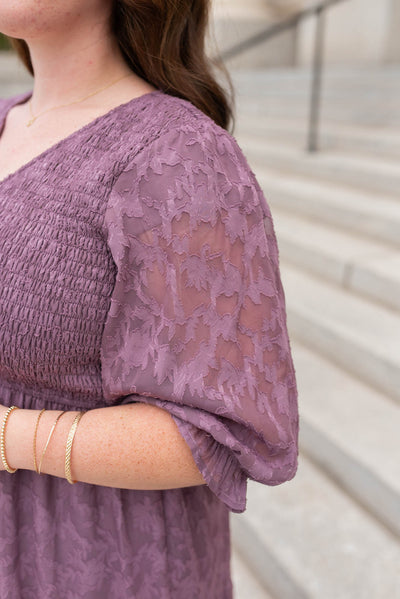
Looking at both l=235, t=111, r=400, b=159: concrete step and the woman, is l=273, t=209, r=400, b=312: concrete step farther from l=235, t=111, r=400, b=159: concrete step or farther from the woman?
the woman

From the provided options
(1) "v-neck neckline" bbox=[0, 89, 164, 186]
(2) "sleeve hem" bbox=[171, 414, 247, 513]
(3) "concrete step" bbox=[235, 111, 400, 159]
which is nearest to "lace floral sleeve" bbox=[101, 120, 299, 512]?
(2) "sleeve hem" bbox=[171, 414, 247, 513]

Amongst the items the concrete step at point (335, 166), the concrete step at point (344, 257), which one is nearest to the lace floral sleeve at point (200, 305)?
the concrete step at point (344, 257)

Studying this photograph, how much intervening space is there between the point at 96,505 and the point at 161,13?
2.35ft

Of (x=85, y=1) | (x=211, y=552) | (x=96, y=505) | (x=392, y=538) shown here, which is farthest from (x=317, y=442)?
(x=85, y=1)

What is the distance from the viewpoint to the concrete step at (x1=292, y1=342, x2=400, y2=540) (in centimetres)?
188

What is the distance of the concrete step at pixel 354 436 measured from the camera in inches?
74.0

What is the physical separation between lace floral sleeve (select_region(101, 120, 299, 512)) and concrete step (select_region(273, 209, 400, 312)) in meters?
1.95

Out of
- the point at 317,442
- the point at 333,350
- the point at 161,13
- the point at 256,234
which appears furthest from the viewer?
the point at 333,350

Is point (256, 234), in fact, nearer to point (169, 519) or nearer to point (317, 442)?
point (169, 519)

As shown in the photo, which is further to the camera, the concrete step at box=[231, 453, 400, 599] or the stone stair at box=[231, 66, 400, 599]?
the stone stair at box=[231, 66, 400, 599]

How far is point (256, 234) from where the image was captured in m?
0.71

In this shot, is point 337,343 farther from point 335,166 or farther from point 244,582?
point 335,166

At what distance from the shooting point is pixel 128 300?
0.69 meters

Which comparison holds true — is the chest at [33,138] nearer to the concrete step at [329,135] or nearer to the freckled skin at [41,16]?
the freckled skin at [41,16]
